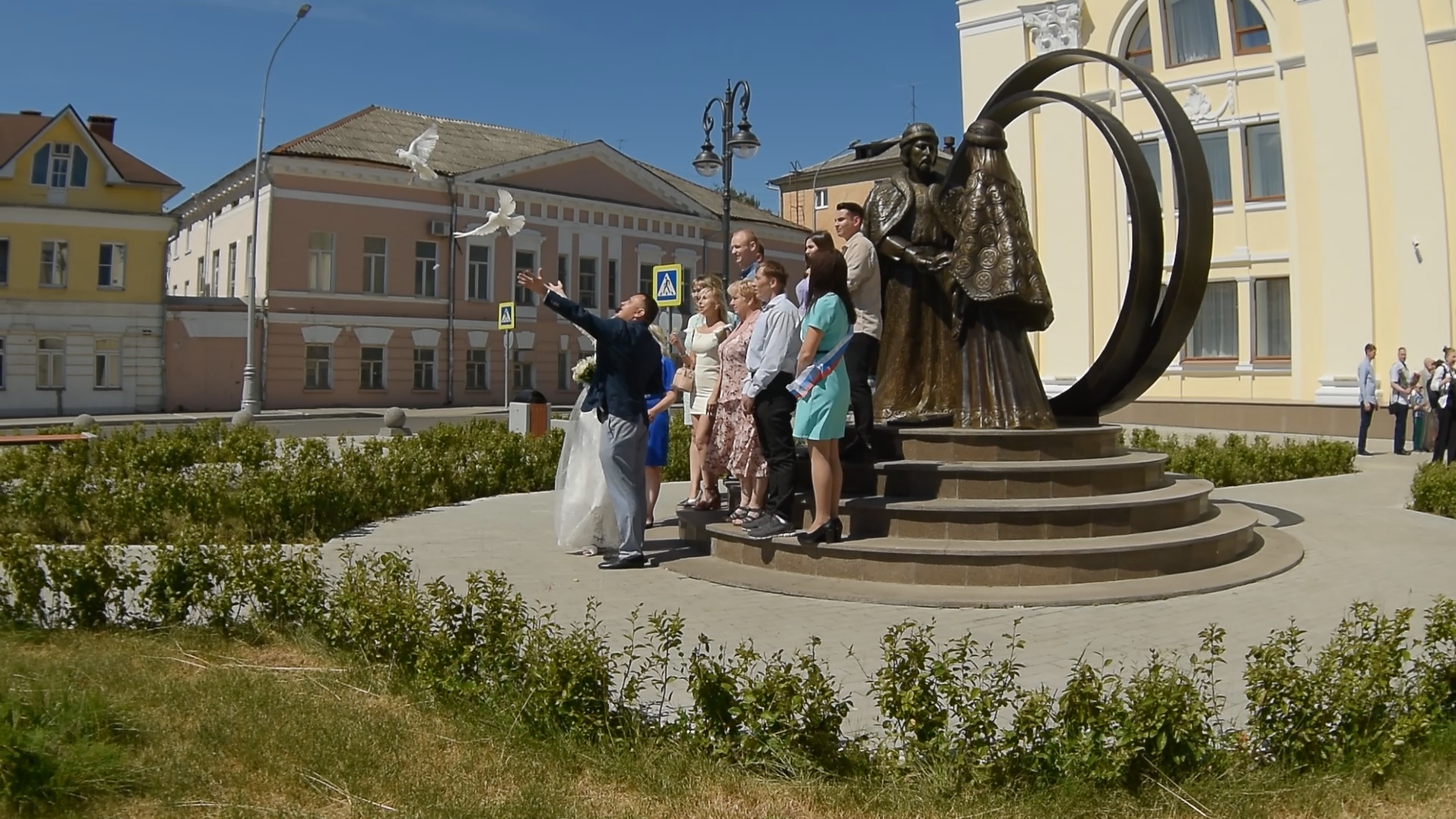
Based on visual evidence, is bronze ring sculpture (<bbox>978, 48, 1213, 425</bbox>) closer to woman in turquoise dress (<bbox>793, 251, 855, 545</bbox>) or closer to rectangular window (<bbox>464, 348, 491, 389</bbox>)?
woman in turquoise dress (<bbox>793, 251, 855, 545</bbox>)

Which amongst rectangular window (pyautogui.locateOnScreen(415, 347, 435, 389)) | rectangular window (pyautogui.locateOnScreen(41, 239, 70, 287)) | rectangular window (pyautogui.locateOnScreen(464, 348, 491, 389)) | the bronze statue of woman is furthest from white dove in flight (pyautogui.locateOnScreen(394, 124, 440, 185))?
rectangular window (pyautogui.locateOnScreen(464, 348, 491, 389))

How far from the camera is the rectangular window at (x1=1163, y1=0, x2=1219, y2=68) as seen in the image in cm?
2445

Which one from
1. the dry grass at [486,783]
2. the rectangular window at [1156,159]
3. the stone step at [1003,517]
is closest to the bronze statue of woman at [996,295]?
the stone step at [1003,517]

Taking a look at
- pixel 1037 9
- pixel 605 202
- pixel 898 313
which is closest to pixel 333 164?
pixel 605 202

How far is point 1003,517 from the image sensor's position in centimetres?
689

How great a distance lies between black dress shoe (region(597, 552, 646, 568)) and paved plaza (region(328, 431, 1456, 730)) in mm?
119

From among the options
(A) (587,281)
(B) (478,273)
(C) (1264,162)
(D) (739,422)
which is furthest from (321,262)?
(D) (739,422)

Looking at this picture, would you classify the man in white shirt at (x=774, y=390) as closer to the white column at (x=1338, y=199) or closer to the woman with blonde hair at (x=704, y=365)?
the woman with blonde hair at (x=704, y=365)

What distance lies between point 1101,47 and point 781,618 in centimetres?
2357

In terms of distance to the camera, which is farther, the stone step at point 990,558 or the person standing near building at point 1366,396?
the person standing near building at point 1366,396

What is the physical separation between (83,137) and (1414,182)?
33.8 m

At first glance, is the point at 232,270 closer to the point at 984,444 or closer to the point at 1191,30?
the point at 1191,30

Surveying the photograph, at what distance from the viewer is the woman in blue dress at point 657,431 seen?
8211 mm

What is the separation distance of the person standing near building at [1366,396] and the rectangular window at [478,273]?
27.0 metres
